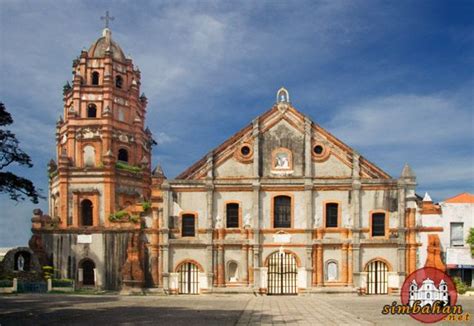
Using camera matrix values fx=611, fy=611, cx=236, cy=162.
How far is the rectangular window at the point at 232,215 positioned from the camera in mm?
38406

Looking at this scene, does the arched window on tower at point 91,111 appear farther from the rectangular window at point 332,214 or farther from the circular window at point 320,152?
the rectangular window at point 332,214

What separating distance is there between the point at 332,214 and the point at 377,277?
15.4 ft

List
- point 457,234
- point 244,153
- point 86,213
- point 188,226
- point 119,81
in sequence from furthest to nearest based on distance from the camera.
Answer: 1. point 119,81
2. point 86,213
3. point 244,153
4. point 188,226
5. point 457,234

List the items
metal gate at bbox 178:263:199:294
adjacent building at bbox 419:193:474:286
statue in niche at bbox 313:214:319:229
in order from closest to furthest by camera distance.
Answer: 1. adjacent building at bbox 419:193:474:286
2. statue in niche at bbox 313:214:319:229
3. metal gate at bbox 178:263:199:294

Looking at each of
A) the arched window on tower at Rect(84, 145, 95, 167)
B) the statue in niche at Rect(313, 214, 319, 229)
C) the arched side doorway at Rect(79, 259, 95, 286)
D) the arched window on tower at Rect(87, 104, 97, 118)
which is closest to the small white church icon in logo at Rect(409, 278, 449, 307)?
the statue in niche at Rect(313, 214, 319, 229)

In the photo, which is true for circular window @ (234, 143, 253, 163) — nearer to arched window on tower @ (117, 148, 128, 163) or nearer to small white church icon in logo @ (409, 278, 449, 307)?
arched window on tower @ (117, 148, 128, 163)

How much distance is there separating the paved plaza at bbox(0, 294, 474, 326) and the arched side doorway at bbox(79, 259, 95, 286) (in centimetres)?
753

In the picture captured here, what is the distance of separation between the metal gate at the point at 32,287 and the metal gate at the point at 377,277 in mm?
19959

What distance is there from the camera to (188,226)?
38.5 metres

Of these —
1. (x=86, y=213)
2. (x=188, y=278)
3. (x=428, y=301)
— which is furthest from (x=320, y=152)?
(x=428, y=301)

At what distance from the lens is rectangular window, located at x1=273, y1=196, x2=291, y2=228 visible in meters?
38.2

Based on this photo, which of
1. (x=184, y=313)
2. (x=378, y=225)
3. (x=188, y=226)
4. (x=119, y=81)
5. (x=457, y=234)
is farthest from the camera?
(x=119, y=81)

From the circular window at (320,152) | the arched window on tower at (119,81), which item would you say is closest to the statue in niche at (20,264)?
the arched window on tower at (119,81)

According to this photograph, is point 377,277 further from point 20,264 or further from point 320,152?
point 20,264
